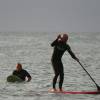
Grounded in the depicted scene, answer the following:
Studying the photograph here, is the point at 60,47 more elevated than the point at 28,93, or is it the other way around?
the point at 60,47

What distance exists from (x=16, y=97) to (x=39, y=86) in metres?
3.78

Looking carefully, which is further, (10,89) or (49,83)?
(49,83)

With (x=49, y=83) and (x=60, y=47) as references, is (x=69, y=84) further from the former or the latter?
(x=60, y=47)

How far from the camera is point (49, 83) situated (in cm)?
2658

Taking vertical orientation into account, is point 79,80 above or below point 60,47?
below

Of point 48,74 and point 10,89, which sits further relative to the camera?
point 48,74

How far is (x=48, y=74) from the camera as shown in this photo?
32125 millimetres

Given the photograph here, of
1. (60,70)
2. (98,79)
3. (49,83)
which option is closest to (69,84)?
(49,83)

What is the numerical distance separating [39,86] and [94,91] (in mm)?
3213

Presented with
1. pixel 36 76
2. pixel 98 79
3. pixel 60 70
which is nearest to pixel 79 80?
pixel 98 79

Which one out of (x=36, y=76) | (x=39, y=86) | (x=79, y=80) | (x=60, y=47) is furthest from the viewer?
(x=36, y=76)

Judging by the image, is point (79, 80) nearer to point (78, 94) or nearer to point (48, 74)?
point (48, 74)

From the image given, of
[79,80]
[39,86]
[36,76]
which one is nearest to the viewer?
[39,86]

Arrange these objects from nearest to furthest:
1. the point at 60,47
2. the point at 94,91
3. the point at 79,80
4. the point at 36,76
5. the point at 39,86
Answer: the point at 60,47 → the point at 94,91 → the point at 39,86 → the point at 79,80 → the point at 36,76
